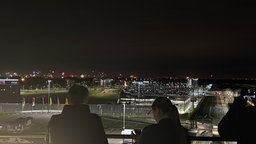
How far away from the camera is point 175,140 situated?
2199 mm

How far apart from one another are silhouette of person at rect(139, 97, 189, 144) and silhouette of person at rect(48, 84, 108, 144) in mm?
344

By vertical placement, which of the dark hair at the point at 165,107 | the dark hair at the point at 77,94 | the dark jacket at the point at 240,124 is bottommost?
the dark jacket at the point at 240,124

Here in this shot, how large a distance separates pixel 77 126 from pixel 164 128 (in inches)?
24.7

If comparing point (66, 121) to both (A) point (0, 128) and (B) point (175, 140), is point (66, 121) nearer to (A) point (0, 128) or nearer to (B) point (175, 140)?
(B) point (175, 140)

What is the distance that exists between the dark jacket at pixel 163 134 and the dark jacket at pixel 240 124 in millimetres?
802

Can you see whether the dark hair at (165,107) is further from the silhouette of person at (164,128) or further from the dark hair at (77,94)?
the dark hair at (77,94)

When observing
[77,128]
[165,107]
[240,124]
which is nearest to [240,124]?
[240,124]

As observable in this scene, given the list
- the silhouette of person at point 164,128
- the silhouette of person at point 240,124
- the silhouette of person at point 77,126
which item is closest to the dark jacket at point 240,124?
the silhouette of person at point 240,124

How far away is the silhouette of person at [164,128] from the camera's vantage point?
7.10 feet

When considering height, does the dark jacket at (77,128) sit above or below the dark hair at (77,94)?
below

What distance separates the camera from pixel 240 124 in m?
2.82

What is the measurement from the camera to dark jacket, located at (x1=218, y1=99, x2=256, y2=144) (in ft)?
9.14

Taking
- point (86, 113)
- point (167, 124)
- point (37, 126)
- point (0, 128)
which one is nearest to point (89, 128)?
point (86, 113)

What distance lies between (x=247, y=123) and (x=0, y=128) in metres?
24.2
